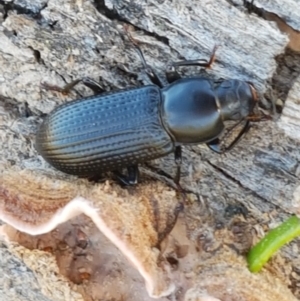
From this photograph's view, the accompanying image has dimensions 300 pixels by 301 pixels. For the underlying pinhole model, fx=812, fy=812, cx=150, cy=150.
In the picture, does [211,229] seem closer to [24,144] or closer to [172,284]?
[172,284]

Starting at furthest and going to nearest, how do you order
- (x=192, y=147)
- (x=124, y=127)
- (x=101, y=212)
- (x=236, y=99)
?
(x=192, y=147)
(x=124, y=127)
(x=236, y=99)
(x=101, y=212)

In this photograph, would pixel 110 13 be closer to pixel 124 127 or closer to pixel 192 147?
pixel 124 127

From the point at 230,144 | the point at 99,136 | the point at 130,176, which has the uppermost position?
the point at 230,144

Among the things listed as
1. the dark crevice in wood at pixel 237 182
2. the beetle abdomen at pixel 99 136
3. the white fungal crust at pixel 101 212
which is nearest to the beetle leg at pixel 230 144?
the dark crevice in wood at pixel 237 182

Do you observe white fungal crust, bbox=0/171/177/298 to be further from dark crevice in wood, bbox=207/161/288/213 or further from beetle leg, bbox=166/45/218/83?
beetle leg, bbox=166/45/218/83

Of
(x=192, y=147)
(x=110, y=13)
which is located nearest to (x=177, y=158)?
(x=192, y=147)

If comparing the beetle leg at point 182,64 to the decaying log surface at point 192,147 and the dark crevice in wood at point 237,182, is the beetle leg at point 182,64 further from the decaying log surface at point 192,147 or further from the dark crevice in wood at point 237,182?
the dark crevice in wood at point 237,182
